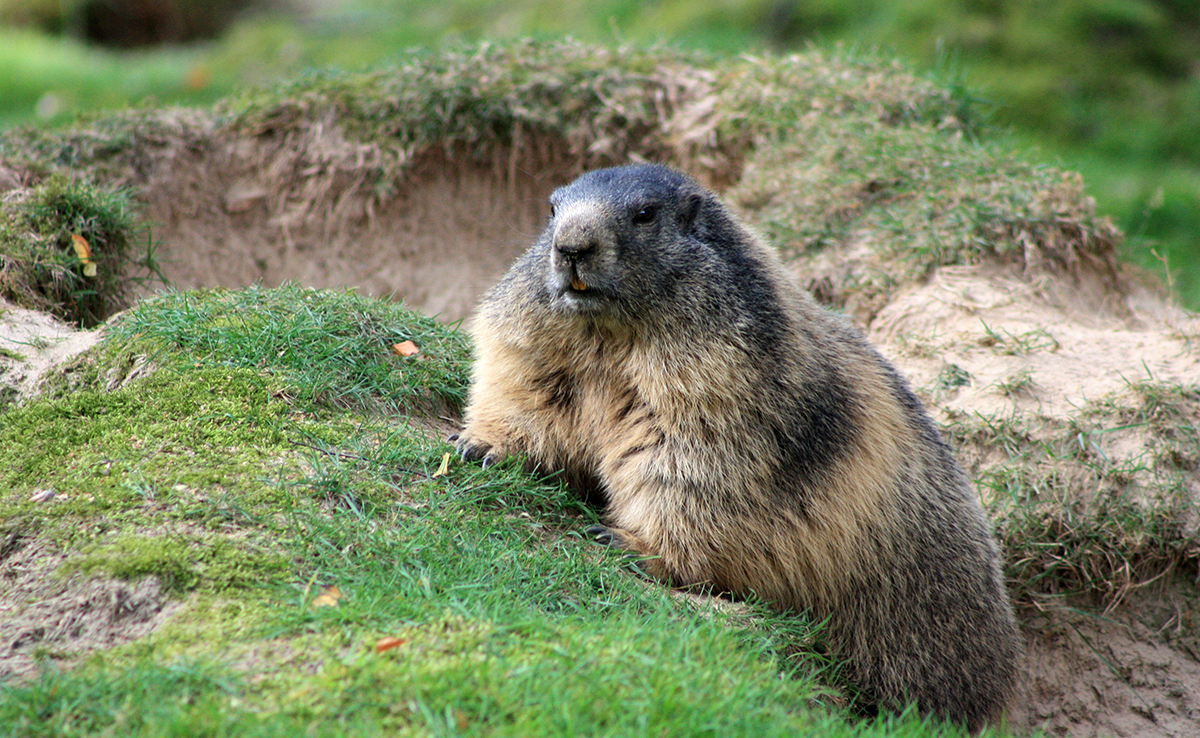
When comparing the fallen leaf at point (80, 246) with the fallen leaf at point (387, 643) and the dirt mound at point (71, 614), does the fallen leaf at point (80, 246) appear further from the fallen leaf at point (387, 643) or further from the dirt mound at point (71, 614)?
the fallen leaf at point (387, 643)

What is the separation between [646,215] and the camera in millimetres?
3996

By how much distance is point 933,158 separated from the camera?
6719mm

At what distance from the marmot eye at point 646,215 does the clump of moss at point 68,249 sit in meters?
3.24

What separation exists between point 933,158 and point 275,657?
547 centimetres

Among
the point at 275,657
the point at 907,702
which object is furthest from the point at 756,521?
the point at 275,657

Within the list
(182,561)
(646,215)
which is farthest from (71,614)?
(646,215)

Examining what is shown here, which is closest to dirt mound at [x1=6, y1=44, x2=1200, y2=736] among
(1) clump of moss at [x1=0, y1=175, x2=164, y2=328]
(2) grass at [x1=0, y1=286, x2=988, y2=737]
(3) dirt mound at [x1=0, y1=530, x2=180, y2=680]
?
(1) clump of moss at [x1=0, y1=175, x2=164, y2=328]

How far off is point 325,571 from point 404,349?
1728 mm

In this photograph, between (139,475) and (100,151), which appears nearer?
(139,475)

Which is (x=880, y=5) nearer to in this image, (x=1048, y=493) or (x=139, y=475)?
(x=1048, y=493)

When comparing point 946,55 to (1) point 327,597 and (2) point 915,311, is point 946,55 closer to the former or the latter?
(2) point 915,311

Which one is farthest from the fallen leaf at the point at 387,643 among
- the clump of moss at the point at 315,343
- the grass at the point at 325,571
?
the clump of moss at the point at 315,343

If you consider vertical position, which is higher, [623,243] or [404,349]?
[623,243]

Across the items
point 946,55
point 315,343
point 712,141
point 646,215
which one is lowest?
point 315,343
